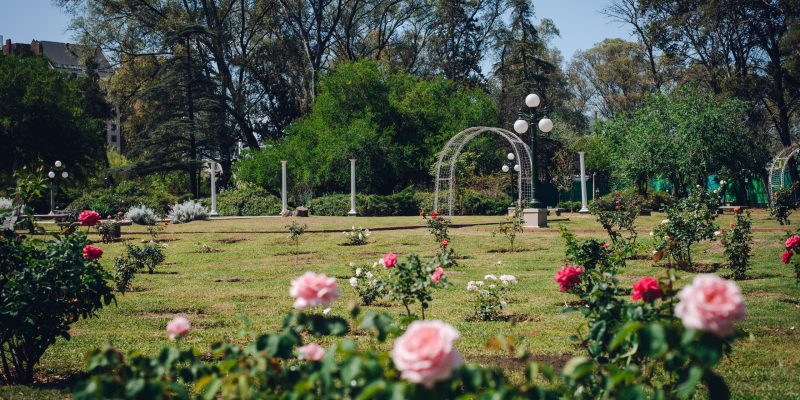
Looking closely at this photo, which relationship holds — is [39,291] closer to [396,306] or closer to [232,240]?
[396,306]

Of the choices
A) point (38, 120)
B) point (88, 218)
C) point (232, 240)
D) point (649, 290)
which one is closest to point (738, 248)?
point (649, 290)

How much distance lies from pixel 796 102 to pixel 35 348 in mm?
38667

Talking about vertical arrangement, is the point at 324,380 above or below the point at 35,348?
above

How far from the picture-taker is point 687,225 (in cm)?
1031

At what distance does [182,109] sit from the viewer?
1501 inches

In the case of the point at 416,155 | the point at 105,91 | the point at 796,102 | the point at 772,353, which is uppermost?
the point at 105,91

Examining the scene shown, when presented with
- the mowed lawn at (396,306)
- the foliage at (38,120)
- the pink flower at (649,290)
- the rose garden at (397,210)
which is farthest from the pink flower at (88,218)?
the foliage at (38,120)

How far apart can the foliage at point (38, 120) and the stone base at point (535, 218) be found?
76.9 feet

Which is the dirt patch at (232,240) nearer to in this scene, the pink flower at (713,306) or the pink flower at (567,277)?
the pink flower at (567,277)

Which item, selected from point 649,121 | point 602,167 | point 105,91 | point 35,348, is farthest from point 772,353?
point 105,91

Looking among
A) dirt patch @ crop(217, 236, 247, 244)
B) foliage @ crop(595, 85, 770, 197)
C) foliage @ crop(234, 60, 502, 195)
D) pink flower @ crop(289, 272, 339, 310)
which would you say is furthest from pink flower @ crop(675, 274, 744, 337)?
foliage @ crop(234, 60, 502, 195)

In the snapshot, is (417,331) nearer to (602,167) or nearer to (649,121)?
(649,121)

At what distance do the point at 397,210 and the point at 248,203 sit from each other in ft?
24.8

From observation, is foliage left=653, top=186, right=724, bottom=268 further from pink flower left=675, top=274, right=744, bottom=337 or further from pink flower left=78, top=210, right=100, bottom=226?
pink flower left=675, top=274, right=744, bottom=337
